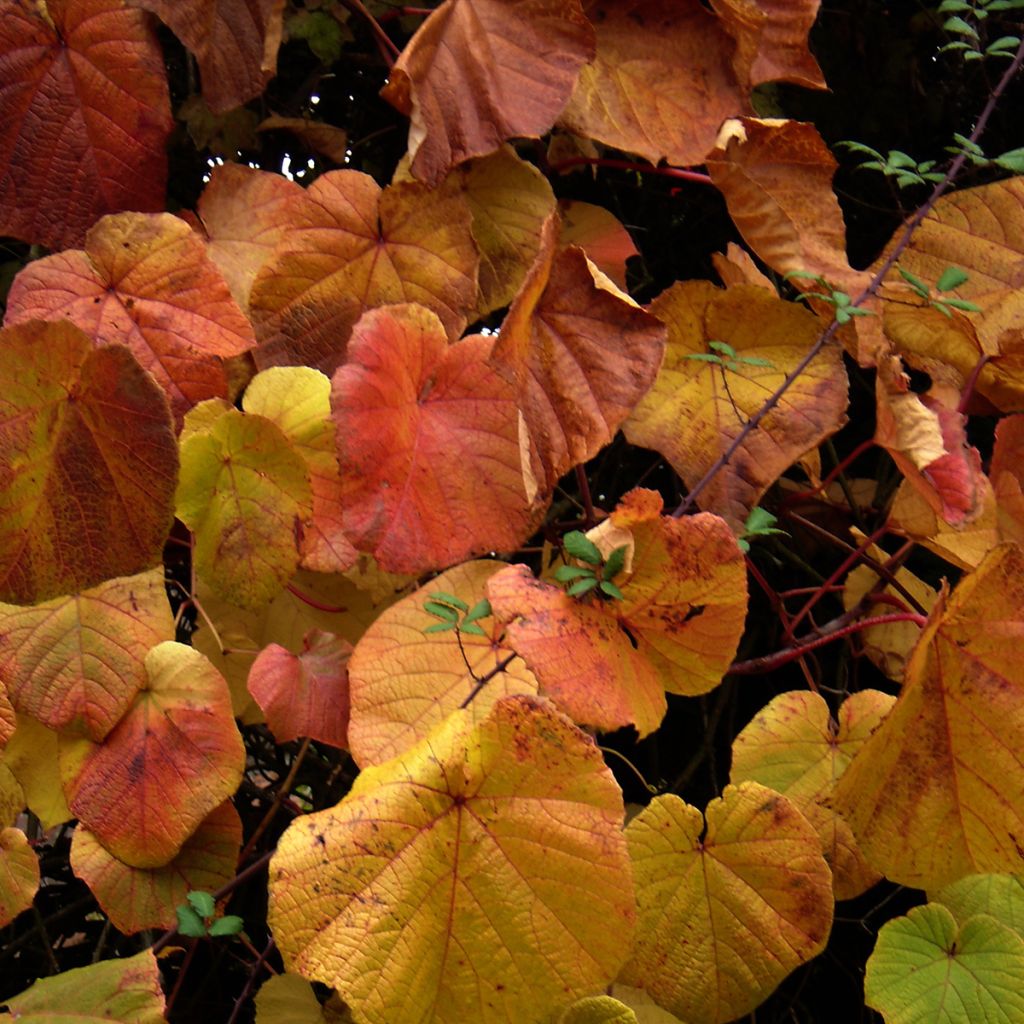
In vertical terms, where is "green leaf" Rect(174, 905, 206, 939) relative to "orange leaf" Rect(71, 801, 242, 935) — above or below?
above

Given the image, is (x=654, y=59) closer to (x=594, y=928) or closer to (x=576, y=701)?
(x=576, y=701)

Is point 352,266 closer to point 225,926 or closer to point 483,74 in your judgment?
point 483,74

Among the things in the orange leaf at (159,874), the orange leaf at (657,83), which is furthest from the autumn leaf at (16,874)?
the orange leaf at (657,83)

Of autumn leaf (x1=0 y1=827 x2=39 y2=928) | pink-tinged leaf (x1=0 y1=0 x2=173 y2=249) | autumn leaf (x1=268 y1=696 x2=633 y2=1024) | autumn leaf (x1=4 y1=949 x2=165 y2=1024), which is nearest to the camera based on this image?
autumn leaf (x1=268 y1=696 x2=633 y2=1024)

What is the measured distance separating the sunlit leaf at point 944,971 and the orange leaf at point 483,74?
717mm

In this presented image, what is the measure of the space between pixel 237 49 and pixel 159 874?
0.73m

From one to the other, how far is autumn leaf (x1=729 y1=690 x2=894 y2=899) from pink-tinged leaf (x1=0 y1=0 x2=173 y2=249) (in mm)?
721

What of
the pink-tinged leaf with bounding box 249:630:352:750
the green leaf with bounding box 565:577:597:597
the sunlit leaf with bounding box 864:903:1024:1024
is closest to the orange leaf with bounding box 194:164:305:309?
the pink-tinged leaf with bounding box 249:630:352:750

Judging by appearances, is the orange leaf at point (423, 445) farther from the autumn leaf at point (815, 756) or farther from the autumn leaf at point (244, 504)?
the autumn leaf at point (815, 756)

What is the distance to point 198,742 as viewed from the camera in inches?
33.5

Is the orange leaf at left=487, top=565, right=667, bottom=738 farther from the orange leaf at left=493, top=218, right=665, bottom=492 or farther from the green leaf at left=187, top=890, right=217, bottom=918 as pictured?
the green leaf at left=187, top=890, right=217, bottom=918

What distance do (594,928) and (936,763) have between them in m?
0.30

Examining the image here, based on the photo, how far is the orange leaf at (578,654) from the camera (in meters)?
0.69

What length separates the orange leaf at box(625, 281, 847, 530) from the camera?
38.1 inches
